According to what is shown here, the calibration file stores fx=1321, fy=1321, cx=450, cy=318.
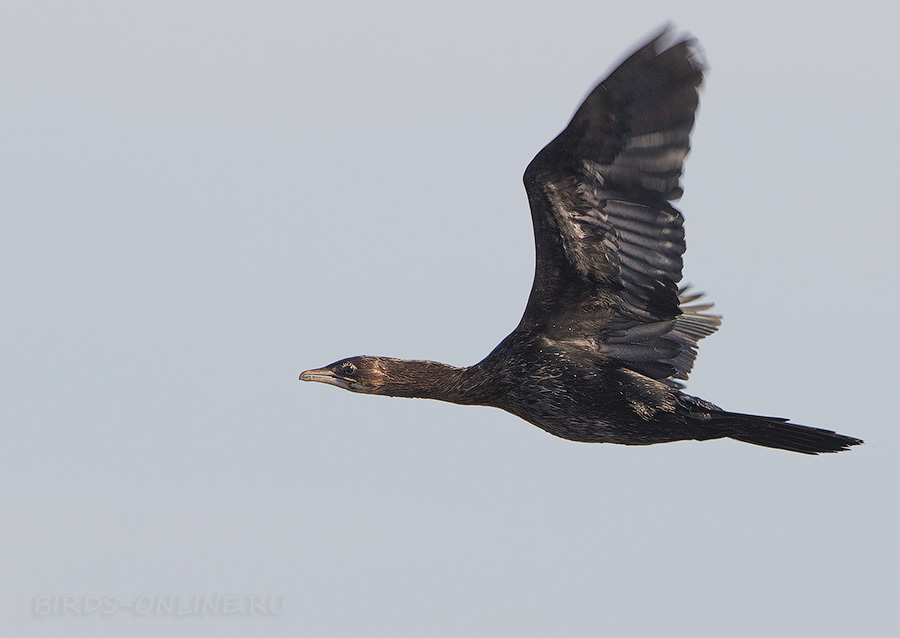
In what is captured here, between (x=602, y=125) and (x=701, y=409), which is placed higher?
(x=602, y=125)

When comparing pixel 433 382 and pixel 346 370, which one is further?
pixel 346 370

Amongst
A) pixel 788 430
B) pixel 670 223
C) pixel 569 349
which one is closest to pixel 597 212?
pixel 670 223

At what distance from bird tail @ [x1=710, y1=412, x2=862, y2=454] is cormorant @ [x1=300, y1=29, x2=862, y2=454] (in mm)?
11

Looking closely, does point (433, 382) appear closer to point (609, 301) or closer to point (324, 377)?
point (324, 377)

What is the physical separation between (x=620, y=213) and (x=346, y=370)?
2.79 metres

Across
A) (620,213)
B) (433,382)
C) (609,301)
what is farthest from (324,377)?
(620,213)

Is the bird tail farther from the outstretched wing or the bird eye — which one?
the bird eye

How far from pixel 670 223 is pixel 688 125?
720 millimetres

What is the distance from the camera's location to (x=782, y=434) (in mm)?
9195

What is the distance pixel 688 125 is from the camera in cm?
819

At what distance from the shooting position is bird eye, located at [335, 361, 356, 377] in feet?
34.0

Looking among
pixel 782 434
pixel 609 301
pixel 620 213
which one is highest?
pixel 620 213

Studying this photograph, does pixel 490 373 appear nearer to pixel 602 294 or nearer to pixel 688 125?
pixel 602 294

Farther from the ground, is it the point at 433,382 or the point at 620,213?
the point at 620,213
